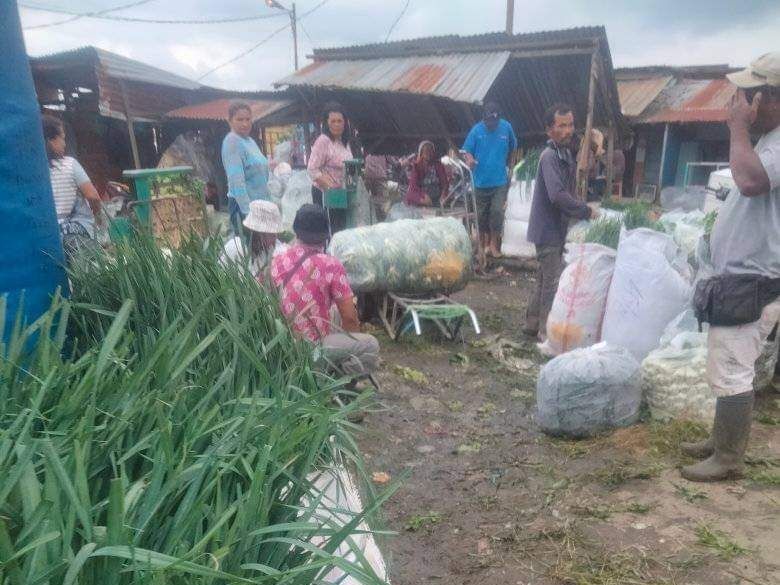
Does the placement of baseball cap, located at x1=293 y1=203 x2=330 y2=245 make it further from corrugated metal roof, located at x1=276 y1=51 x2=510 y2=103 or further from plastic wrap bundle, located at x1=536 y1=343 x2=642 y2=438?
corrugated metal roof, located at x1=276 y1=51 x2=510 y2=103

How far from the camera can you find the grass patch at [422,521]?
105 inches

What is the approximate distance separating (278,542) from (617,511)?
215cm

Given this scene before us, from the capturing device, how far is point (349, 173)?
6.73m

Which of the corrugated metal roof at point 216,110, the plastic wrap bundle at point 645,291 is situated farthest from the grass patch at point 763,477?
the corrugated metal roof at point 216,110

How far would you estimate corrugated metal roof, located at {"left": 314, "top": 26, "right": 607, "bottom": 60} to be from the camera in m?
7.92

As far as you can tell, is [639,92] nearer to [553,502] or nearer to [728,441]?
[728,441]

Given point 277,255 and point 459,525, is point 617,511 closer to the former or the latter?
point 459,525

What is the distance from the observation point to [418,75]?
335 inches

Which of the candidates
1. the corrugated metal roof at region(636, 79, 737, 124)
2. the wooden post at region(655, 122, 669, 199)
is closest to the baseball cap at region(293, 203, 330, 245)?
the corrugated metal roof at region(636, 79, 737, 124)

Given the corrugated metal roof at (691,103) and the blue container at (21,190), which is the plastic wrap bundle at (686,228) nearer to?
the blue container at (21,190)

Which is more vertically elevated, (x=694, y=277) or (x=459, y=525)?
(x=694, y=277)

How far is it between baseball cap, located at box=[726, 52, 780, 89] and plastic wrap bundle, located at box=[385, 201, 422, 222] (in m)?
5.24

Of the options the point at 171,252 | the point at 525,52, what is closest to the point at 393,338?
the point at 171,252

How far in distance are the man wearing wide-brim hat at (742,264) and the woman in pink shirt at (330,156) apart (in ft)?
14.0
